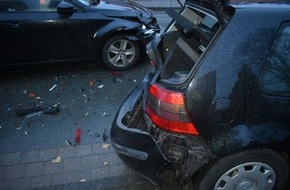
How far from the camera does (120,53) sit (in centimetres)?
570

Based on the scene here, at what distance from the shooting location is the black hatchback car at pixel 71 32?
A: 5.10 m

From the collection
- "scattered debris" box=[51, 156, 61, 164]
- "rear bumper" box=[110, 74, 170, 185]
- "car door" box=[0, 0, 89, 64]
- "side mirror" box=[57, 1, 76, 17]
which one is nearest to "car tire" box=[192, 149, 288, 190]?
"rear bumper" box=[110, 74, 170, 185]

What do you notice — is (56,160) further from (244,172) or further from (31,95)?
(244,172)

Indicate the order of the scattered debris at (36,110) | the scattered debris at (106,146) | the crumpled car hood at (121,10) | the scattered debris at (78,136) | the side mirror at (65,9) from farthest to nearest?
the crumpled car hood at (121,10)
the side mirror at (65,9)
the scattered debris at (36,110)
the scattered debris at (78,136)
the scattered debris at (106,146)

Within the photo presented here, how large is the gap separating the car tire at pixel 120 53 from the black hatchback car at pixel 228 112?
313cm

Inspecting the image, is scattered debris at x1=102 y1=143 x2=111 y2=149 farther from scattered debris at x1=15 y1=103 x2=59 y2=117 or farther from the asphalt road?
scattered debris at x1=15 y1=103 x2=59 y2=117

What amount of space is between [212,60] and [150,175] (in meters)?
1.10

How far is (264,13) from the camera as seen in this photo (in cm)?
209

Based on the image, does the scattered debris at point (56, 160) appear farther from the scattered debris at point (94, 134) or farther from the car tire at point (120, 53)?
the car tire at point (120, 53)

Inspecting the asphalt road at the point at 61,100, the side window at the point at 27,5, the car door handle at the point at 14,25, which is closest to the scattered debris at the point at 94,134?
the asphalt road at the point at 61,100

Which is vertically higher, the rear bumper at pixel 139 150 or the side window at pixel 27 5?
the side window at pixel 27 5

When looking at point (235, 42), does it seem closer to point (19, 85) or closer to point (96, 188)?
point (96, 188)

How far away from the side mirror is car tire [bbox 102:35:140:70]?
0.87 meters

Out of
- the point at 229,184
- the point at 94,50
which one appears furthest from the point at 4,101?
the point at 229,184
